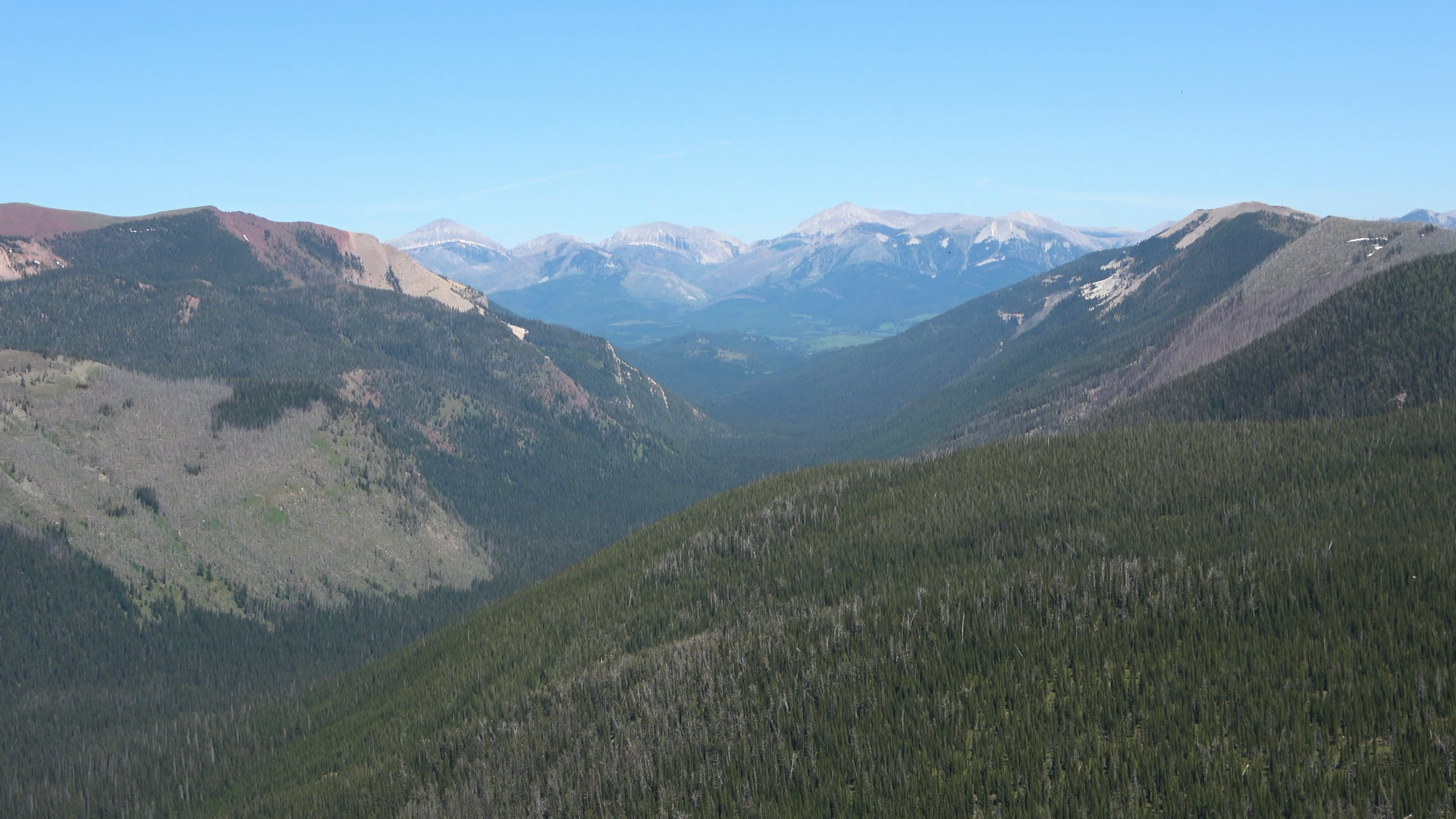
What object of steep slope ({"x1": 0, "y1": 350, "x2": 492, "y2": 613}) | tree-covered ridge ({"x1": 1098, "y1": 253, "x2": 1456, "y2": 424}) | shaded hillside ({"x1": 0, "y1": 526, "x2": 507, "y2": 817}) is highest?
tree-covered ridge ({"x1": 1098, "y1": 253, "x2": 1456, "y2": 424})

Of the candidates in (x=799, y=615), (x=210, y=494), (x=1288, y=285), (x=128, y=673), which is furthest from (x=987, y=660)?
(x=1288, y=285)

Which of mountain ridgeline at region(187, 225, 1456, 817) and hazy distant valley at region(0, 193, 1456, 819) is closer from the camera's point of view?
mountain ridgeline at region(187, 225, 1456, 817)

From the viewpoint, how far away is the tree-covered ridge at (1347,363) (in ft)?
358

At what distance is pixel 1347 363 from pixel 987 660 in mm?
99852

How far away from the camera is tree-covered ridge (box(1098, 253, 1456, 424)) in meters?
109

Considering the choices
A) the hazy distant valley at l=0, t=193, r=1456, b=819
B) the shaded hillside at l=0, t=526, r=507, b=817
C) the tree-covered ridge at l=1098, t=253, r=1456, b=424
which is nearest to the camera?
the hazy distant valley at l=0, t=193, r=1456, b=819

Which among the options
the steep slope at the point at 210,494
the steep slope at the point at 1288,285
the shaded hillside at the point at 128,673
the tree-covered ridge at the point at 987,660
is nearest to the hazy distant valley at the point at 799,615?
the tree-covered ridge at the point at 987,660

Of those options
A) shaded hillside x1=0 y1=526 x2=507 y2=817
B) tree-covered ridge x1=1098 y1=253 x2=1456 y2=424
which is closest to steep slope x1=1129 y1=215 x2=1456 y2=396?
tree-covered ridge x1=1098 y1=253 x2=1456 y2=424

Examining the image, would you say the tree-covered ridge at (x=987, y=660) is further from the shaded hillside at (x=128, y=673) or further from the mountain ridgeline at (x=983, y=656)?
the shaded hillside at (x=128, y=673)

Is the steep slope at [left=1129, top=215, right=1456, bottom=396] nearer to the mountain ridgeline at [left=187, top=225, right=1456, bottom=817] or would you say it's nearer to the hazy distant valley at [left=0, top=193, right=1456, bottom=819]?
the hazy distant valley at [left=0, top=193, right=1456, bottom=819]

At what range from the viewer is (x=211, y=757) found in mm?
76062

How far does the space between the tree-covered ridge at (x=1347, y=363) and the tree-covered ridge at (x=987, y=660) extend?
38137 mm

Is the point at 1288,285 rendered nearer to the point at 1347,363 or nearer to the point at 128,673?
the point at 1347,363

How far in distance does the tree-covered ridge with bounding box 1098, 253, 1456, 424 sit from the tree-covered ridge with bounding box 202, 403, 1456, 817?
38.1m
